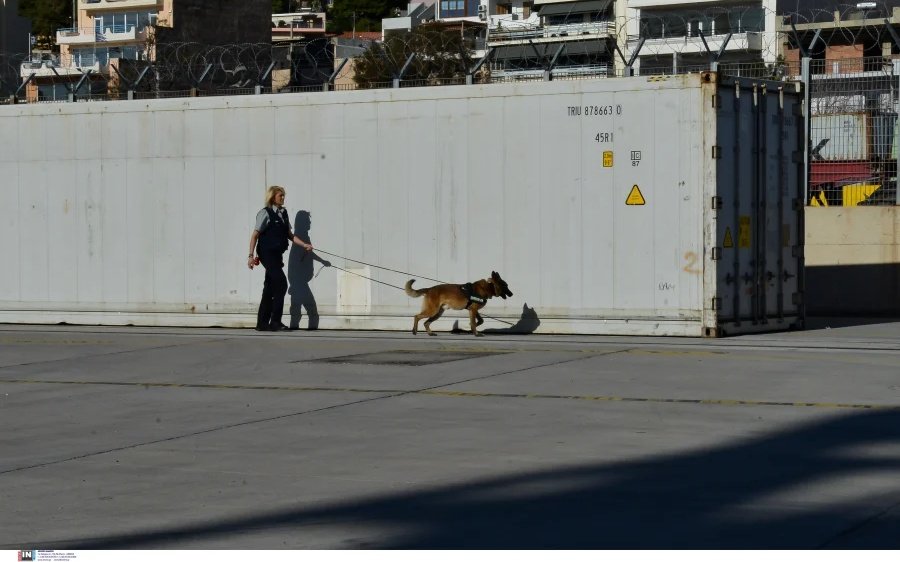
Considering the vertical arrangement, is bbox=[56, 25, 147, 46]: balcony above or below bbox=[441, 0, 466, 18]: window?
below

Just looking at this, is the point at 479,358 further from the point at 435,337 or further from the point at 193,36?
the point at 193,36

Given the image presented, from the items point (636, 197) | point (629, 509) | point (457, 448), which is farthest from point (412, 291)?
point (629, 509)

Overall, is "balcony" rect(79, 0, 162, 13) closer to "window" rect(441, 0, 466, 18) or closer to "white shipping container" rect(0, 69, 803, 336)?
"window" rect(441, 0, 466, 18)

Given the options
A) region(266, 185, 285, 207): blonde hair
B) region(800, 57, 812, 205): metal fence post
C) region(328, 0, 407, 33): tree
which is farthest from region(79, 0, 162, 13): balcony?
region(266, 185, 285, 207): blonde hair

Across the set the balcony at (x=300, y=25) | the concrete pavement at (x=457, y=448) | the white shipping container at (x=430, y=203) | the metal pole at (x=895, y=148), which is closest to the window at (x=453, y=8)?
the balcony at (x=300, y=25)

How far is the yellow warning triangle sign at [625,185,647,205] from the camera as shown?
16156mm

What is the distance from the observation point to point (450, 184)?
1703 centimetres

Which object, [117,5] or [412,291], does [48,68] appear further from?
Answer: [117,5]

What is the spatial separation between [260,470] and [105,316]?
1174cm

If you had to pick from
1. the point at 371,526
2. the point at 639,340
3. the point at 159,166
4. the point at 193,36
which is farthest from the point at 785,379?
the point at 193,36

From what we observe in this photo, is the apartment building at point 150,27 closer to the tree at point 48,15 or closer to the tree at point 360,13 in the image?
the tree at point 48,15

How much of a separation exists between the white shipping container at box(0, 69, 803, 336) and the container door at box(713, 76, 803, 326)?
2 centimetres

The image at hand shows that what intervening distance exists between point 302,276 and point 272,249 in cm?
77

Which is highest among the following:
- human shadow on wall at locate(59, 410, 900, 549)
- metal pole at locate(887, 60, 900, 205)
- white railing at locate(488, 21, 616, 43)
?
white railing at locate(488, 21, 616, 43)
